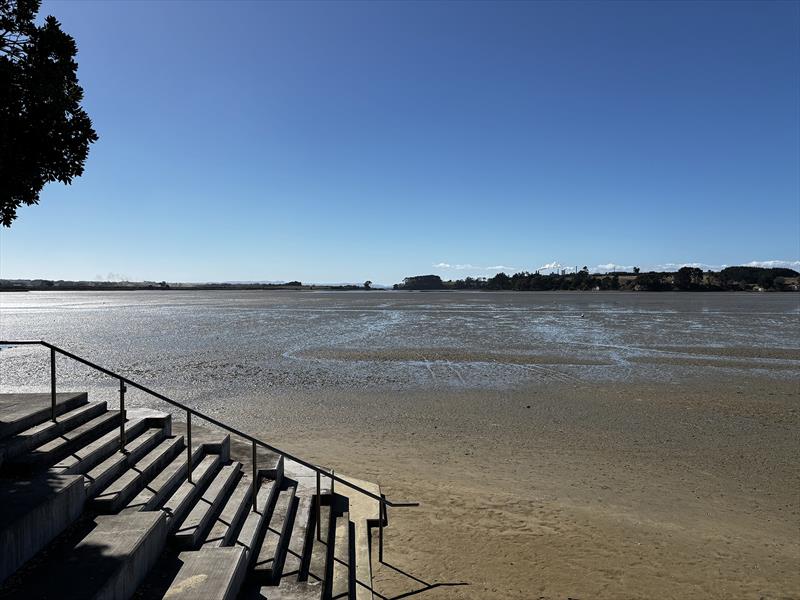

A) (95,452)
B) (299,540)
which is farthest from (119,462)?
(299,540)

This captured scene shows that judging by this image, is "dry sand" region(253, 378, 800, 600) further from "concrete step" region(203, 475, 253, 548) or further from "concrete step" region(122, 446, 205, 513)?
"concrete step" region(122, 446, 205, 513)

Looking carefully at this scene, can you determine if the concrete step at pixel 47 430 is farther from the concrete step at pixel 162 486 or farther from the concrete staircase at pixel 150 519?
the concrete step at pixel 162 486

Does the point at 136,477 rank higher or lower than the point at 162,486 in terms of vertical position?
higher

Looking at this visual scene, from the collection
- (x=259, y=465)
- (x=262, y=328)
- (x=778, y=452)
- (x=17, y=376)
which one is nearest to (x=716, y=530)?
(x=778, y=452)

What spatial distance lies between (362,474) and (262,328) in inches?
1378

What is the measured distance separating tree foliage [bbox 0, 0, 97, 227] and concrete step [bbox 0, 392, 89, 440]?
98.3 inches

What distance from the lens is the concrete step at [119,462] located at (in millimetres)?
5594

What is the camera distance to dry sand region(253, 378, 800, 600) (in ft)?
22.0

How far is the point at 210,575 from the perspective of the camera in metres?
4.72

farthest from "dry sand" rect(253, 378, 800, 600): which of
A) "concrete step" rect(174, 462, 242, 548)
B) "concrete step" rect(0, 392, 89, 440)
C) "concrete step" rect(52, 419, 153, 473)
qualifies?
"concrete step" rect(0, 392, 89, 440)

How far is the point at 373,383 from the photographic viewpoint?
20125mm

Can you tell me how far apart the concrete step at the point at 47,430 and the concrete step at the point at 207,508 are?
2.05 meters

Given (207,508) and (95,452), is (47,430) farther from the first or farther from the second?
(207,508)

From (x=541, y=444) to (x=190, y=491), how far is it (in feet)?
29.1
